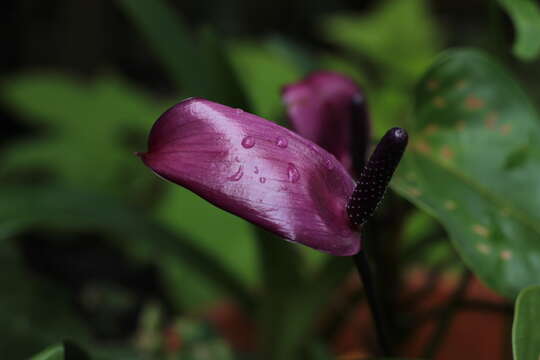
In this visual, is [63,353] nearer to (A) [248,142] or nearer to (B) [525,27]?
(A) [248,142]

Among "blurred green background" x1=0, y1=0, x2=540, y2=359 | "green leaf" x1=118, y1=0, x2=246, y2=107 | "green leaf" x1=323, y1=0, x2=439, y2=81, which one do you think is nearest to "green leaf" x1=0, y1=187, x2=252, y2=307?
A: "blurred green background" x1=0, y1=0, x2=540, y2=359

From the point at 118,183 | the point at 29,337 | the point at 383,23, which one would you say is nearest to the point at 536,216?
the point at 29,337

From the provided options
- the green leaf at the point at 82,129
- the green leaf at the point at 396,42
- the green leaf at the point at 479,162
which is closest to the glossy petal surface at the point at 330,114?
the green leaf at the point at 479,162

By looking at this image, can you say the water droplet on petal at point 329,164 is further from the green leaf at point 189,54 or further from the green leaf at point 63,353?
the green leaf at point 189,54

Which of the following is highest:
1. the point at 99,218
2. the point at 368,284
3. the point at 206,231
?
the point at 368,284

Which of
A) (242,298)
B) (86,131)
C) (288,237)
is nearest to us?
(288,237)

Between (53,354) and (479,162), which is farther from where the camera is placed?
(479,162)

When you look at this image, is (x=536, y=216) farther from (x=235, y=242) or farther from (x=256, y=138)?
(x=235, y=242)

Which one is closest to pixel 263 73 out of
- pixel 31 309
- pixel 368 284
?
pixel 31 309
